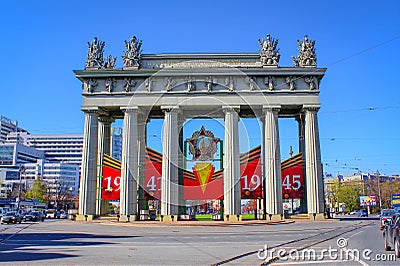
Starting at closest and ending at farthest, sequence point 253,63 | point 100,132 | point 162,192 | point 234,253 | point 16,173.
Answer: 1. point 234,253
2. point 162,192
3. point 253,63
4. point 100,132
5. point 16,173

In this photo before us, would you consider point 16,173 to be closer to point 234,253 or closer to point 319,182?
point 319,182

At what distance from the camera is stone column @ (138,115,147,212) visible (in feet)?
181

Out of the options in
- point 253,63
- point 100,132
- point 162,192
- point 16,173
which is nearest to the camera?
point 162,192

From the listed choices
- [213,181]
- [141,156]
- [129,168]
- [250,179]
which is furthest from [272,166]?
[129,168]

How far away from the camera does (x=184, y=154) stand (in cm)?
5647

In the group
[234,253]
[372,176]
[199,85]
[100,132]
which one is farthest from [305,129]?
[372,176]

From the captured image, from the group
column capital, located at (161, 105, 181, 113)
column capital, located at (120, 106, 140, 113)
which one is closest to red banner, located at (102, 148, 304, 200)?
column capital, located at (161, 105, 181, 113)

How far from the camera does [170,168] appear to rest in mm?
52156

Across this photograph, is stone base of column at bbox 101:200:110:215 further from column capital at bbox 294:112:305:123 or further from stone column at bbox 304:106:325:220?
column capital at bbox 294:112:305:123

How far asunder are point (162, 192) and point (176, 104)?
1148 centimetres

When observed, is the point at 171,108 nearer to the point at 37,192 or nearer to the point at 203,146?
the point at 203,146

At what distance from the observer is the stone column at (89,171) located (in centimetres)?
5372

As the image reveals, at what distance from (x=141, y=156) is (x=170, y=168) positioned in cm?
607

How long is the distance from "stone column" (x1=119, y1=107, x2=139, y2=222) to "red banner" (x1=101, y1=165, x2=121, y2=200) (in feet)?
7.55
